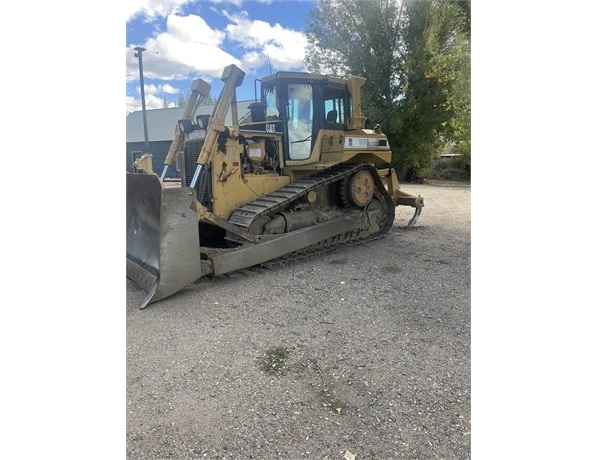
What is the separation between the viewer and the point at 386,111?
643 centimetres

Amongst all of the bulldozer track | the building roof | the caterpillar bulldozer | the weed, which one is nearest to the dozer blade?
the caterpillar bulldozer

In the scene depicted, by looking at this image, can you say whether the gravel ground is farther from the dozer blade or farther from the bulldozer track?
the bulldozer track

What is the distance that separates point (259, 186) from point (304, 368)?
251 centimetres

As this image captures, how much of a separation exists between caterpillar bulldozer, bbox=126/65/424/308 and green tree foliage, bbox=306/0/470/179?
48 cm

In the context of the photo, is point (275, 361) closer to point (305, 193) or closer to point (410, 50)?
point (305, 193)

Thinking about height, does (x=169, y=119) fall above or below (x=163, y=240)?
above

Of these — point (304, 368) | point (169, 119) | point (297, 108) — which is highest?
point (297, 108)

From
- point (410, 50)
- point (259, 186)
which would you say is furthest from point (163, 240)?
point (410, 50)

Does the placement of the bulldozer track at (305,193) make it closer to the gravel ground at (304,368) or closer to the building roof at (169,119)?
the gravel ground at (304,368)

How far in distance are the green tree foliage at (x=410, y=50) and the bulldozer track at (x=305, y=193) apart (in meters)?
0.70

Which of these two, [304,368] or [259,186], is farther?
[259,186]

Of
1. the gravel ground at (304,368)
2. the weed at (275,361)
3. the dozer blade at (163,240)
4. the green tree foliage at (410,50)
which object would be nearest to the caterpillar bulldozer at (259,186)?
the dozer blade at (163,240)

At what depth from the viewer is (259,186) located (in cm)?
427
